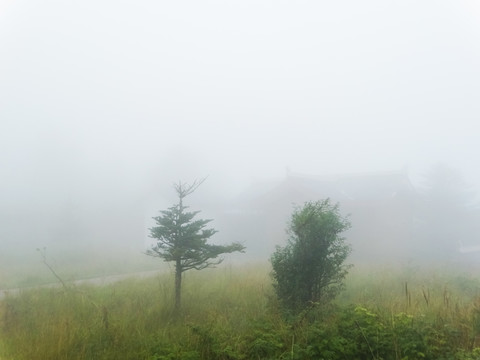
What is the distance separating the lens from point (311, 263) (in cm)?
620

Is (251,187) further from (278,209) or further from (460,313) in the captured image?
(460,313)

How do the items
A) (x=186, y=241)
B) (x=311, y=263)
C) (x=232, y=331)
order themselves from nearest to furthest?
(x=232, y=331)
(x=311, y=263)
(x=186, y=241)

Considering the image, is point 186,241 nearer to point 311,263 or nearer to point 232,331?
point 232,331

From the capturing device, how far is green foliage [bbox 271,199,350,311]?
6152mm

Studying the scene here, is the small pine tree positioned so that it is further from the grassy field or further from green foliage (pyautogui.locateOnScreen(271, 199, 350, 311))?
green foliage (pyautogui.locateOnScreen(271, 199, 350, 311))

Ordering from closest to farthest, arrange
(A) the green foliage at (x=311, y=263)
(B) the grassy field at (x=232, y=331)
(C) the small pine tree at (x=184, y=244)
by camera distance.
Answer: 1. (B) the grassy field at (x=232, y=331)
2. (A) the green foliage at (x=311, y=263)
3. (C) the small pine tree at (x=184, y=244)

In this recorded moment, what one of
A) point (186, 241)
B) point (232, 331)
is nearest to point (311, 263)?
point (232, 331)

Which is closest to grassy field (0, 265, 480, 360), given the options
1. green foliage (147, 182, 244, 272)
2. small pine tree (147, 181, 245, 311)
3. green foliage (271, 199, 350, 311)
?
green foliage (271, 199, 350, 311)

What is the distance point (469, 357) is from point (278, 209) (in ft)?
71.2

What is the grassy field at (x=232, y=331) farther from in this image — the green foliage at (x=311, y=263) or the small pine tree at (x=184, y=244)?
the small pine tree at (x=184, y=244)

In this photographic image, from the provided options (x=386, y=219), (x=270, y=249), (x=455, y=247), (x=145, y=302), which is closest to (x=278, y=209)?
(x=270, y=249)

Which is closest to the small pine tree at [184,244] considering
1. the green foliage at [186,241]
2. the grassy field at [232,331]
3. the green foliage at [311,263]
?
the green foliage at [186,241]

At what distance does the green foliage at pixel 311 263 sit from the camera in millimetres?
6152

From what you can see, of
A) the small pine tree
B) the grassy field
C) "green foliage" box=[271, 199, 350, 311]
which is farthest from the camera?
the small pine tree
